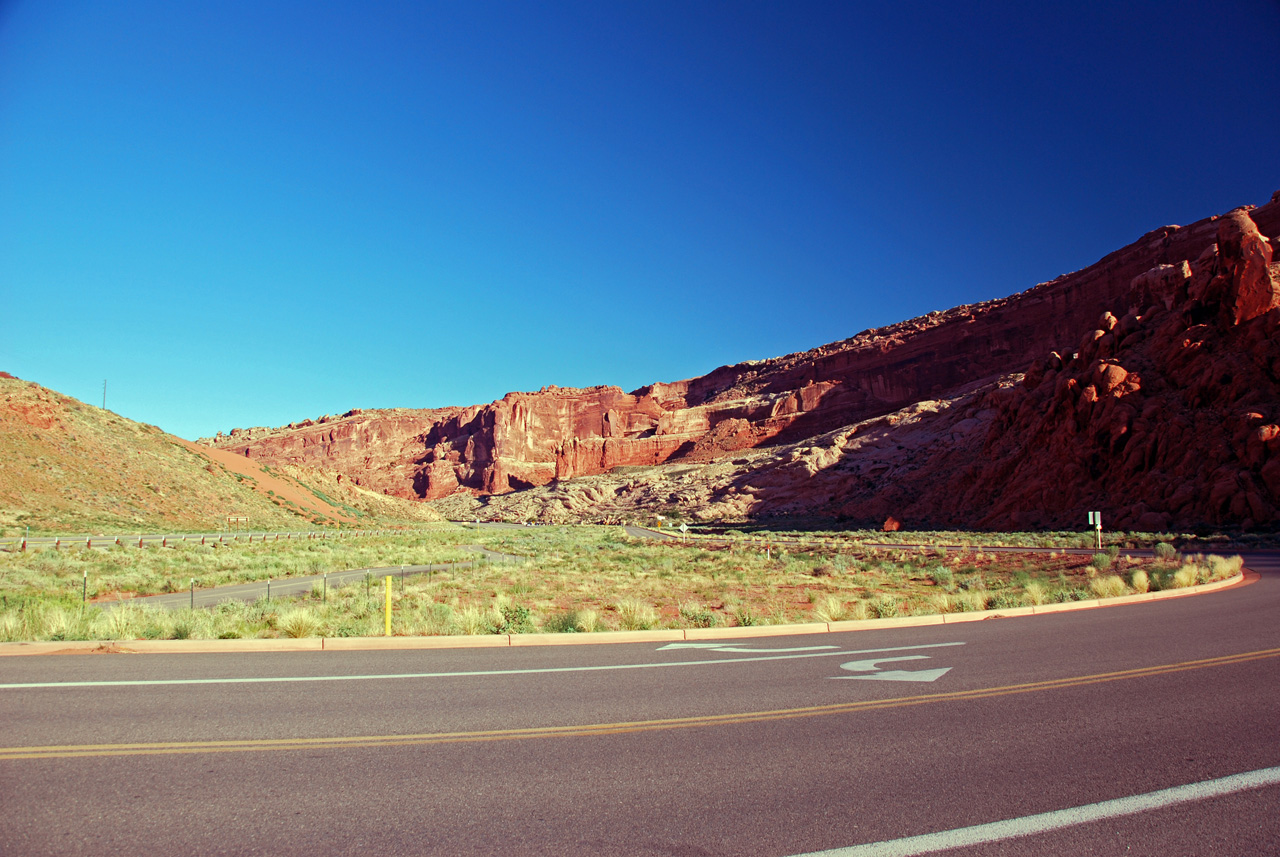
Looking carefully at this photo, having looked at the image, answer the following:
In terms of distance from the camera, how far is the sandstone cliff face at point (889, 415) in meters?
41.8

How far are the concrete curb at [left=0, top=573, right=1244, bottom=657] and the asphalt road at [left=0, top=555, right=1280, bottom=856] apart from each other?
1.60 ft

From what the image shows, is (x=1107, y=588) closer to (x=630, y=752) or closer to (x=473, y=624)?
(x=473, y=624)

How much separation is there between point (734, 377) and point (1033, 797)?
5349 inches

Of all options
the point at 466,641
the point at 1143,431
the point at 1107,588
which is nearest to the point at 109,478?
the point at 466,641

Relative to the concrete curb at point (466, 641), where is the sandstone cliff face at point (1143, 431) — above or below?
above

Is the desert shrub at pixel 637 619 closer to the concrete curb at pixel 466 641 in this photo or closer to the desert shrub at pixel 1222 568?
the concrete curb at pixel 466 641

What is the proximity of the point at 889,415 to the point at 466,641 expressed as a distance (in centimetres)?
7737

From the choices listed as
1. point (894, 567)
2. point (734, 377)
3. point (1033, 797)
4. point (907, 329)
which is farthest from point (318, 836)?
point (734, 377)

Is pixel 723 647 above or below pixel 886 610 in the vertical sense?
above

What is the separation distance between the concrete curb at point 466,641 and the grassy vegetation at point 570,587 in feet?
2.80

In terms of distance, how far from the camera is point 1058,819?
11.4ft

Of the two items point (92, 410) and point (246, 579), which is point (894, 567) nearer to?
point (246, 579)

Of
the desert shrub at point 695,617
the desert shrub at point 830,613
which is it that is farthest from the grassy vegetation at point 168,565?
the desert shrub at point 830,613

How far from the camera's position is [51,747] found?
455 centimetres
